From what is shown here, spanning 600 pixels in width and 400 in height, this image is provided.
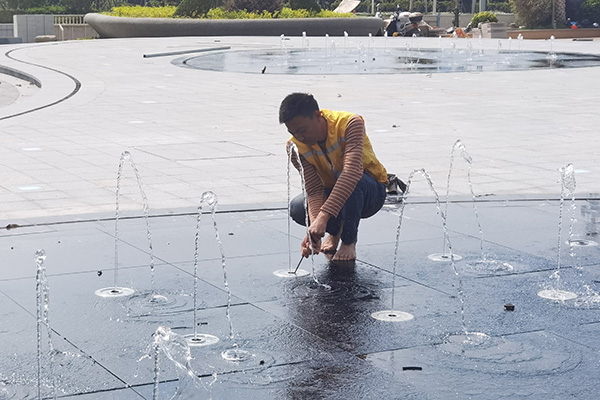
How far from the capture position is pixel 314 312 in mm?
5141

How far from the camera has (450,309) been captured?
5.22 metres

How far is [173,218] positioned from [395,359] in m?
3.21

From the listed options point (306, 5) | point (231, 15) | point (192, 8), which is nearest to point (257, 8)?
point (231, 15)

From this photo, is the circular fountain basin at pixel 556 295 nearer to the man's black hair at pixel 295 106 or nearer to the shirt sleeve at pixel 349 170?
the shirt sleeve at pixel 349 170

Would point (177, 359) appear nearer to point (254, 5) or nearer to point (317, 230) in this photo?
point (317, 230)

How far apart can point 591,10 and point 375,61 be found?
91.4 ft

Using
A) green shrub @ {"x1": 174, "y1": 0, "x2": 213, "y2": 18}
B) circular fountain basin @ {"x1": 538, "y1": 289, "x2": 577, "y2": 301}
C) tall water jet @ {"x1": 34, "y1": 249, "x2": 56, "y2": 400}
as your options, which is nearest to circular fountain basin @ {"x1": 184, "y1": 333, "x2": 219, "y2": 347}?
tall water jet @ {"x1": 34, "y1": 249, "x2": 56, "y2": 400}

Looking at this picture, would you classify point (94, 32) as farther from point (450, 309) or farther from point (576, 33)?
point (450, 309)

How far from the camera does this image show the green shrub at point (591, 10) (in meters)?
47.7

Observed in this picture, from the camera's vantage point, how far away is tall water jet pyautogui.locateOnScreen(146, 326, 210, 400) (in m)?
4.06

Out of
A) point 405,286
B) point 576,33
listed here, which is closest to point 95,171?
point 405,286

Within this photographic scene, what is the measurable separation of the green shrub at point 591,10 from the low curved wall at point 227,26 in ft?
51.0

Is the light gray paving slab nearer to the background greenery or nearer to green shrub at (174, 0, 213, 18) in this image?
green shrub at (174, 0, 213, 18)

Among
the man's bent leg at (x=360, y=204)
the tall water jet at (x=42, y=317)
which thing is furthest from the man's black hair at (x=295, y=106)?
the tall water jet at (x=42, y=317)
